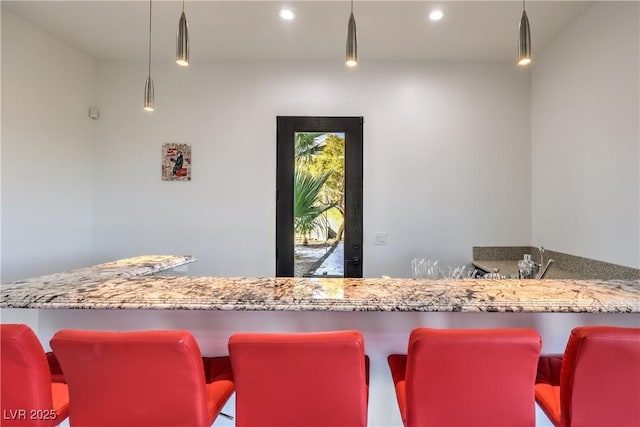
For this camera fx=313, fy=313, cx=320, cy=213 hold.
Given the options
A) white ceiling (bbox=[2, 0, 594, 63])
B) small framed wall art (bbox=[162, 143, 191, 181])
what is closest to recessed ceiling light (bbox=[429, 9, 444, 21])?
white ceiling (bbox=[2, 0, 594, 63])

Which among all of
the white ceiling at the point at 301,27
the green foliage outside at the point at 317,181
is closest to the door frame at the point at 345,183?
the green foliage outside at the point at 317,181

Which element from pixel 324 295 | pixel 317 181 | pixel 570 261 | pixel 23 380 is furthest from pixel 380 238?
pixel 23 380

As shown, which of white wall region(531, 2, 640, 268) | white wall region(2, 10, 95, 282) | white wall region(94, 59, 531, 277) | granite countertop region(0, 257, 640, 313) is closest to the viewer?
granite countertop region(0, 257, 640, 313)

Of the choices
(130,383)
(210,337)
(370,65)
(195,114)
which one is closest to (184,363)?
(130,383)

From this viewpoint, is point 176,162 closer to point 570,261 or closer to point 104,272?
point 104,272

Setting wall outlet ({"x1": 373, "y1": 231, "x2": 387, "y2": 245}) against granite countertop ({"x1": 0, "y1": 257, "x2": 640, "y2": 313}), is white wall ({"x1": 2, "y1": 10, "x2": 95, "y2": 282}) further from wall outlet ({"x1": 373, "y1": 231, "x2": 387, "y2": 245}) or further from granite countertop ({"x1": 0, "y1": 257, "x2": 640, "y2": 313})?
wall outlet ({"x1": 373, "y1": 231, "x2": 387, "y2": 245})

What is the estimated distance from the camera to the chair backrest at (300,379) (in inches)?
34.8

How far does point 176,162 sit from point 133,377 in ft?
8.70

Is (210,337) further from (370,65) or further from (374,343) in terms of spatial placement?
(370,65)

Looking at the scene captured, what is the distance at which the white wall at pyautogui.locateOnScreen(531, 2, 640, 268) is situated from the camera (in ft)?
6.59

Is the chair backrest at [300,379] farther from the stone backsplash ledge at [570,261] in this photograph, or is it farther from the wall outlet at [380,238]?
the wall outlet at [380,238]

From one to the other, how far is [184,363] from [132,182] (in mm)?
2887

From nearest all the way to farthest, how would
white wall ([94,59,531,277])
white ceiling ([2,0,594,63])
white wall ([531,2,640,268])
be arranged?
white wall ([531,2,640,268]) → white ceiling ([2,0,594,63]) → white wall ([94,59,531,277])

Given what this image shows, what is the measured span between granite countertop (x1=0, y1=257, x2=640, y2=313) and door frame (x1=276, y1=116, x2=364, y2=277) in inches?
70.3
